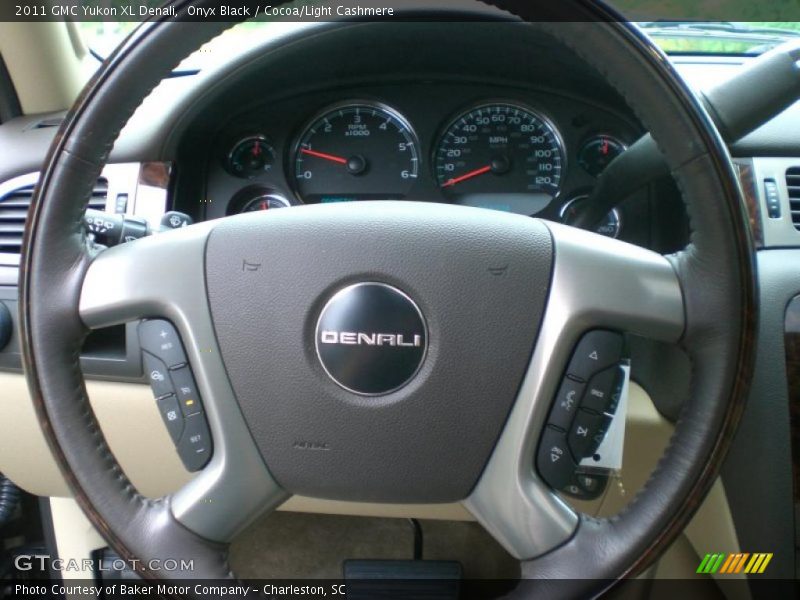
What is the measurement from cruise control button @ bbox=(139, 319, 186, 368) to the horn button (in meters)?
0.05

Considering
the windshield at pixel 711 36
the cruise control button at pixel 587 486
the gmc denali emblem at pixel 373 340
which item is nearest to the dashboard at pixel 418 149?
the windshield at pixel 711 36

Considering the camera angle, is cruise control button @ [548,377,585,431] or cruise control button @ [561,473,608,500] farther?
cruise control button @ [561,473,608,500]

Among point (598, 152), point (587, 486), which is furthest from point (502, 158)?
point (587, 486)

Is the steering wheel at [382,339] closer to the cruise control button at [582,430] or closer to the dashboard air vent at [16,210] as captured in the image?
the cruise control button at [582,430]

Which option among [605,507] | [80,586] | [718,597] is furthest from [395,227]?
[80,586]

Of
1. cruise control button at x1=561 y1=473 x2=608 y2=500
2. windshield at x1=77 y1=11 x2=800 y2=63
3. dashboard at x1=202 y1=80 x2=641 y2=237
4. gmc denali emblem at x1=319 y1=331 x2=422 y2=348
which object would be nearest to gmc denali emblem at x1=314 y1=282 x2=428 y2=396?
gmc denali emblem at x1=319 y1=331 x2=422 y2=348

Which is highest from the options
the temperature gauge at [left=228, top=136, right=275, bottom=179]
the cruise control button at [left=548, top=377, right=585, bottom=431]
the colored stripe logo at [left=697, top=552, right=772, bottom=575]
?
the temperature gauge at [left=228, top=136, right=275, bottom=179]

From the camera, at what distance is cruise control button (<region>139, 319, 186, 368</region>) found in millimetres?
913

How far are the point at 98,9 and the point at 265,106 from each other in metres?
0.40

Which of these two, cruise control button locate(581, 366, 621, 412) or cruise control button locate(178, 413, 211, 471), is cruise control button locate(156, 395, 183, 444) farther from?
cruise control button locate(581, 366, 621, 412)

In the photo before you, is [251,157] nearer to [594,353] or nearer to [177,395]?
[177,395]

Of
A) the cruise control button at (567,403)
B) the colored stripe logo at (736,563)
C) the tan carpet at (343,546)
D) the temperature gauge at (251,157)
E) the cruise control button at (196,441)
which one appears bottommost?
the tan carpet at (343,546)

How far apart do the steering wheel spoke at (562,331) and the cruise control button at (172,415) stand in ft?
1.14

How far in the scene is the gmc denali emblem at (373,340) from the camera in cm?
87
